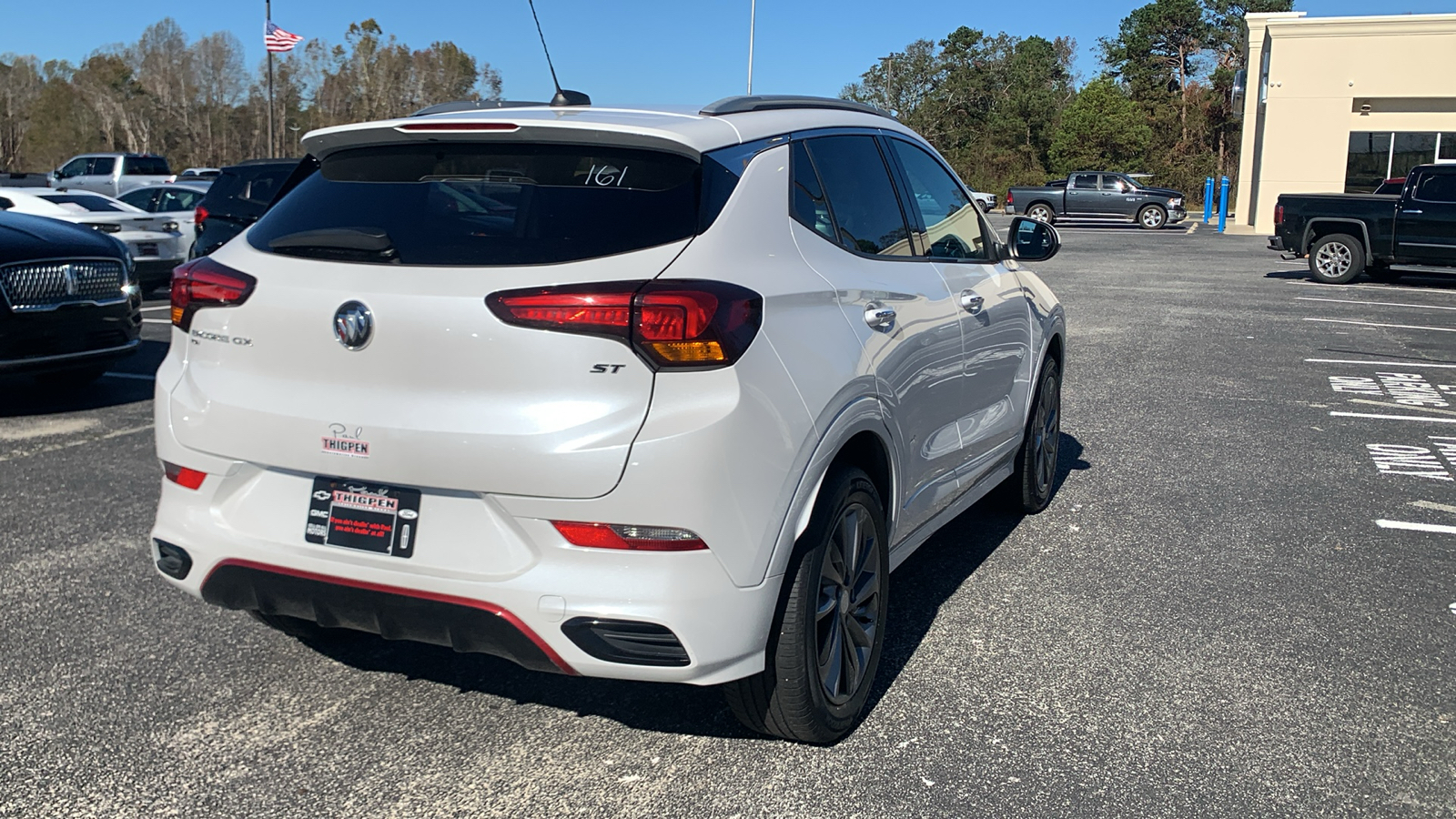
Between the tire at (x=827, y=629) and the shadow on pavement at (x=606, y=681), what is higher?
the tire at (x=827, y=629)

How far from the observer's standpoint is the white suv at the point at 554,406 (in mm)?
2820

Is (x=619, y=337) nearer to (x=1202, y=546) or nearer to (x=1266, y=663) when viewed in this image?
(x=1266, y=663)

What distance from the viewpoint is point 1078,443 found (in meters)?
7.51

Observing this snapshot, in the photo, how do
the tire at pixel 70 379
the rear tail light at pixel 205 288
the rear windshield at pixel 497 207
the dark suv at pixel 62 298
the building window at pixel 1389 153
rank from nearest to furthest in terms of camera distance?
the rear windshield at pixel 497 207 → the rear tail light at pixel 205 288 → the dark suv at pixel 62 298 → the tire at pixel 70 379 → the building window at pixel 1389 153

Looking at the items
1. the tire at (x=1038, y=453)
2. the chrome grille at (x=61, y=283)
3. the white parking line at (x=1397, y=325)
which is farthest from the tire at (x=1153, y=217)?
the chrome grille at (x=61, y=283)

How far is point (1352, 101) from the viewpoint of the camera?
109ft

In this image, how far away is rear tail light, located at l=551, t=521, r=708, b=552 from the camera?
111 inches

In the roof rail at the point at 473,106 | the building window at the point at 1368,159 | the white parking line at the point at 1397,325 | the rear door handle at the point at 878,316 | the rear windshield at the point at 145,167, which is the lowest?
the white parking line at the point at 1397,325

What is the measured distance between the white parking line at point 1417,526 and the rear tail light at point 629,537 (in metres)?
4.28

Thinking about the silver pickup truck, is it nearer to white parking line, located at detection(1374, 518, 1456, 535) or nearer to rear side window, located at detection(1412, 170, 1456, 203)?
rear side window, located at detection(1412, 170, 1456, 203)

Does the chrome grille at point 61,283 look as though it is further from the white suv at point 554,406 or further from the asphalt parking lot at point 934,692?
the white suv at point 554,406

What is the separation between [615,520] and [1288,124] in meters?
35.6

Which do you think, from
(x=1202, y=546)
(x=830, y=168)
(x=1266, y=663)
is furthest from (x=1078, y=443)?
(x=830, y=168)

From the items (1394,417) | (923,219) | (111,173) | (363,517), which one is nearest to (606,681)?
(363,517)
